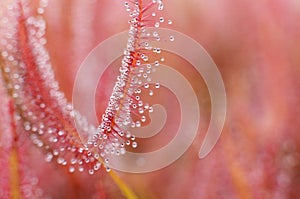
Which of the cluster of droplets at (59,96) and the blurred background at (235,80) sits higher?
the blurred background at (235,80)

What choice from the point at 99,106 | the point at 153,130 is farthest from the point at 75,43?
the point at 153,130

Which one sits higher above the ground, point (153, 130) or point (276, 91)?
point (276, 91)

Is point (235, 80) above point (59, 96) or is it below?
above

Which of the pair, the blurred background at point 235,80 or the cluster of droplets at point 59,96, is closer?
the cluster of droplets at point 59,96

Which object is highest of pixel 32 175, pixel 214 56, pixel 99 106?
pixel 214 56

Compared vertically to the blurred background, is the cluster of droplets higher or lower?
lower

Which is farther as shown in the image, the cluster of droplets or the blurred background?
the blurred background

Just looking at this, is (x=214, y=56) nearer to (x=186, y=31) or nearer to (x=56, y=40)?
(x=186, y=31)

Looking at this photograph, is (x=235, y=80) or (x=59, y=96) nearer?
(x=59, y=96)
